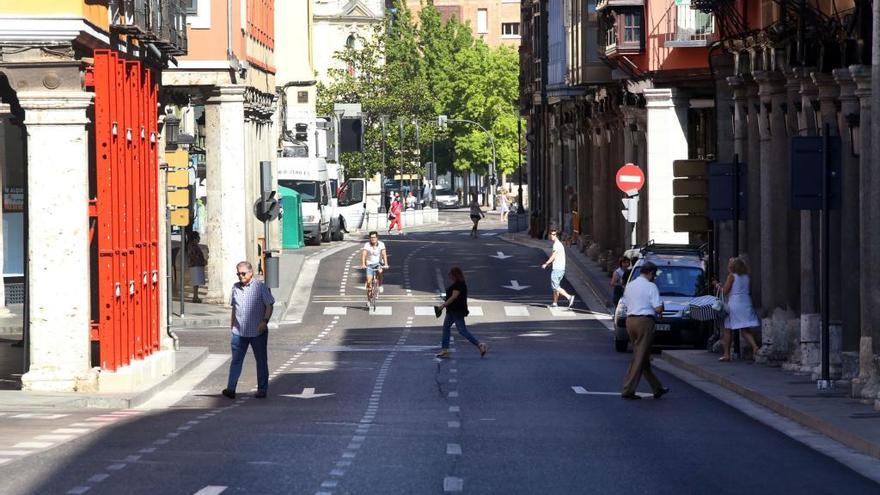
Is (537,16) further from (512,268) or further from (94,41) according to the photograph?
(94,41)

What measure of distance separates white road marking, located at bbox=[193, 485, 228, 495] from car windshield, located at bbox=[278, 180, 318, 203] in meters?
64.2

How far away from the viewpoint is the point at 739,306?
107ft

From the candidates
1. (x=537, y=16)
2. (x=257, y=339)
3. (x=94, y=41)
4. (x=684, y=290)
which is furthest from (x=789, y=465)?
(x=537, y=16)

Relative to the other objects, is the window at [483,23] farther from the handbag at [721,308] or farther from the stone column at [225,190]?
the handbag at [721,308]

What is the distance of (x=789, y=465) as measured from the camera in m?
17.4

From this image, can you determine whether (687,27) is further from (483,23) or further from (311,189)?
(483,23)

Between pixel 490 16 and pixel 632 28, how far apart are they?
138633 millimetres

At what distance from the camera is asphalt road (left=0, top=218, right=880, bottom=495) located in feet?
51.3

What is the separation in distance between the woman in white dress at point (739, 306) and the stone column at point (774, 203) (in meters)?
0.34

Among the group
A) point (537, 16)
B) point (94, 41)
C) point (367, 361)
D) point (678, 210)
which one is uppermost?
point (537, 16)

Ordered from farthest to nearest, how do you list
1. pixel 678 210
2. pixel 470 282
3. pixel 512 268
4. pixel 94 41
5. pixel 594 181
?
pixel 594 181 → pixel 512 268 → pixel 470 282 → pixel 678 210 → pixel 94 41

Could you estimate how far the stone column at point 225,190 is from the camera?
4722 cm

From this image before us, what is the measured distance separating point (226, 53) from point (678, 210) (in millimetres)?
15279

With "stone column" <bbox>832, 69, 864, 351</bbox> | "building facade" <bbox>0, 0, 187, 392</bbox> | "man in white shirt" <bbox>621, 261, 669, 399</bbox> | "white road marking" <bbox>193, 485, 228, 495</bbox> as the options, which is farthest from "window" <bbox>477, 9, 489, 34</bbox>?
"white road marking" <bbox>193, 485, 228, 495</bbox>
